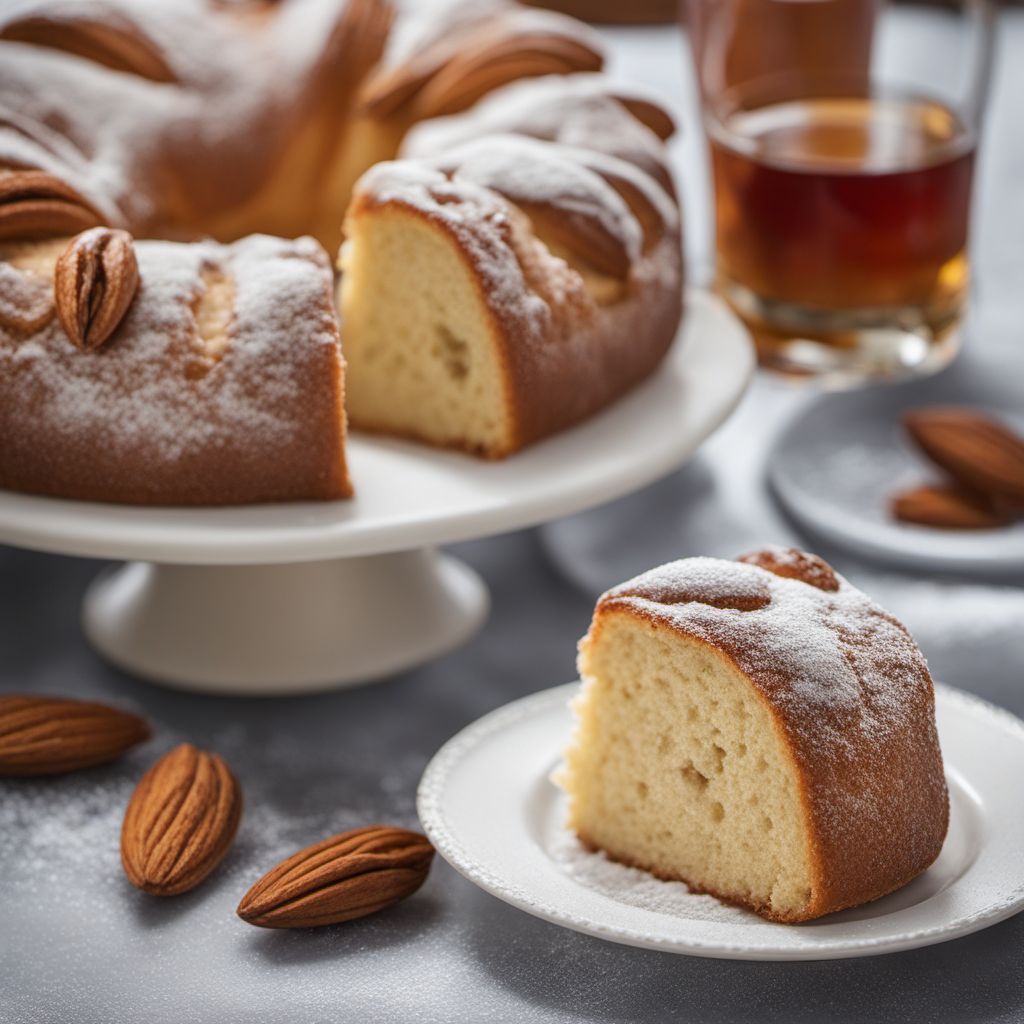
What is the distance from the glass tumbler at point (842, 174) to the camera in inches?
79.5

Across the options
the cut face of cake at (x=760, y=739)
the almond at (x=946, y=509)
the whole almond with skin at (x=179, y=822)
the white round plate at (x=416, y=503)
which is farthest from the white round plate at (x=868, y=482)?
the whole almond with skin at (x=179, y=822)

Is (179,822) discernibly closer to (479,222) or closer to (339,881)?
(339,881)

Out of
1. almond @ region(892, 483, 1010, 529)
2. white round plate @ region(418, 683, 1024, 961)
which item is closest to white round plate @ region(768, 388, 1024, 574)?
almond @ region(892, 483, 1010, 529)

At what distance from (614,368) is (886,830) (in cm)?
64

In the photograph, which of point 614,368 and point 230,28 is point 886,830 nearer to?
point 614,368

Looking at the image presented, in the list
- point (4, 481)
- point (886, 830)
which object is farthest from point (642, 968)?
point (4, 481)

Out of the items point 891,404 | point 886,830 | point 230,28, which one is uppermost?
point 230,28

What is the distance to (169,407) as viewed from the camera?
1.56 metres

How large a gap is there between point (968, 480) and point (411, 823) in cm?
84

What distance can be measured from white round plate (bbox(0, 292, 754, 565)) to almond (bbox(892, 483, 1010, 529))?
31 centimetres

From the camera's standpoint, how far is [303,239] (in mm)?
1704

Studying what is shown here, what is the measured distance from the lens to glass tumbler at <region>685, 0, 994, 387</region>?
2020mm

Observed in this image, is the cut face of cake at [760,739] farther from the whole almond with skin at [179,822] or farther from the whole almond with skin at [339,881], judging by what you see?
the whole almond with skin at [179,822]

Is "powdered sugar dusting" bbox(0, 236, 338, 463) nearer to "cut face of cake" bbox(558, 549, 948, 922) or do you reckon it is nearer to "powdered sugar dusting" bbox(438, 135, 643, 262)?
"powdered sugar dusting" bbox(438, 135, 643, 262)
